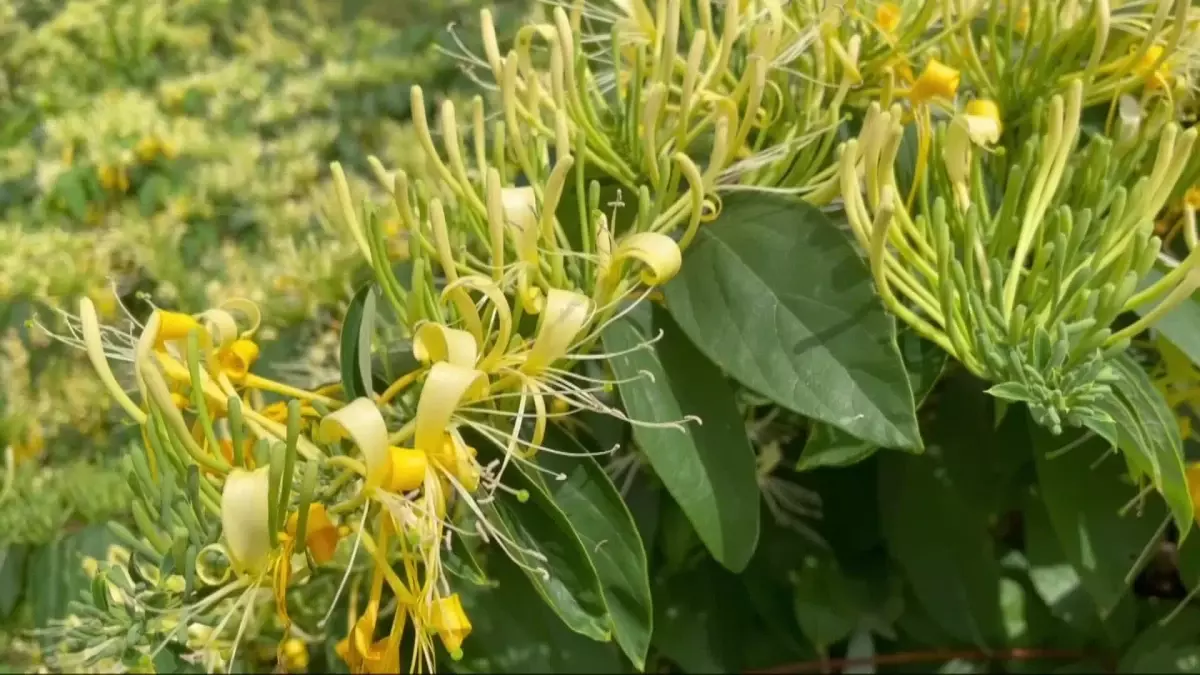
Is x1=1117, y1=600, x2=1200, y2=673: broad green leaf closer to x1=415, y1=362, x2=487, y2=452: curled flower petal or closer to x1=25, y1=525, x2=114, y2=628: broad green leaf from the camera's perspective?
→ x1=415, y1=362, x2=487, y2=452: curled flower petal

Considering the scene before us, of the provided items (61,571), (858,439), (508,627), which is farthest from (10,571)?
(858,439)

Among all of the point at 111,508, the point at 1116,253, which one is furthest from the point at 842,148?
the point at 111,508

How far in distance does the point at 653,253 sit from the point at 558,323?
45 mm

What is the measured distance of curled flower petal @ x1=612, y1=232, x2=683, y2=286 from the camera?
335 millimetres

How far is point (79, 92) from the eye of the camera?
48.4 inches

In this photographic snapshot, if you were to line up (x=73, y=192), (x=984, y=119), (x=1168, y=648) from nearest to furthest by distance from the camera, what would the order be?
1. (x=984, y=119)
2. (x=1168, y=648)
3. (x=73, y=192)

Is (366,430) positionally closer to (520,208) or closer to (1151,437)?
(520,208)

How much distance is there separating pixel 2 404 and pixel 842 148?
0.75 metres

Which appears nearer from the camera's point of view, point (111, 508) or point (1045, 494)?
point (1045, 494)

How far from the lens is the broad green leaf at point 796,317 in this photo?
340 millimetres

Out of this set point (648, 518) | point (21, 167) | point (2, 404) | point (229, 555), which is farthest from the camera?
point (21, 167)

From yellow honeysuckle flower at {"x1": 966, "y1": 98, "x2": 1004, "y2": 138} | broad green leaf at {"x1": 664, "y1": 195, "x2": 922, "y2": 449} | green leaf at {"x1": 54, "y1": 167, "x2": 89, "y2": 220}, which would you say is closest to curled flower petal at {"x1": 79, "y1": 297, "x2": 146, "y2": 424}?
broad green leaf at {"x1": 664, "y1": 195, "x2": 922, "y2": 449}

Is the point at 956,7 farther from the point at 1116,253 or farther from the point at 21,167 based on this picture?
the point at 21,167

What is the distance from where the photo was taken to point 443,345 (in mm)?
324
